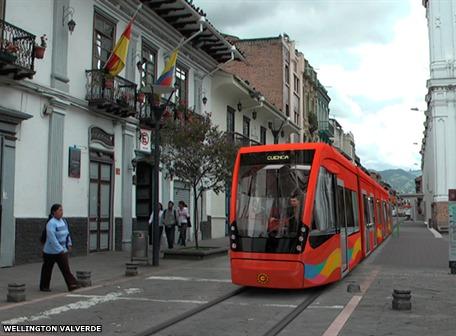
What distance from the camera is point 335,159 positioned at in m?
12.4

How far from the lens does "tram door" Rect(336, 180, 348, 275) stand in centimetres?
1216

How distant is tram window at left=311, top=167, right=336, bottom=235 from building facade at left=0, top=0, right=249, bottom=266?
26.6 ft

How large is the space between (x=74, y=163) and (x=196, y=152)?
3.84m

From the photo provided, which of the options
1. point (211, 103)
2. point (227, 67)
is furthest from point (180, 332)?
point (227, 67)

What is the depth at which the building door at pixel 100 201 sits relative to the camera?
18766mm

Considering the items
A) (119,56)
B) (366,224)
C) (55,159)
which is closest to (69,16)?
A: (119,56)

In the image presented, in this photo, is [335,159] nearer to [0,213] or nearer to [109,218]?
[0,213]

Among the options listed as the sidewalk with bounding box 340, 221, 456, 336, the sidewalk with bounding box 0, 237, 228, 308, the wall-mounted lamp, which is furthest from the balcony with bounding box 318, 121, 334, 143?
the wall-mounted lamp

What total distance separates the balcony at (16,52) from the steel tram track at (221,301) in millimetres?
7850

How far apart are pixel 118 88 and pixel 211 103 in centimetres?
1083

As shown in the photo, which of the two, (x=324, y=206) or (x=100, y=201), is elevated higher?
(x=100, y=201)

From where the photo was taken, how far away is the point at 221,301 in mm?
10164

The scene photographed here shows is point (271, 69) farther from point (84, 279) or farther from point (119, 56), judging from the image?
point (84, 279)

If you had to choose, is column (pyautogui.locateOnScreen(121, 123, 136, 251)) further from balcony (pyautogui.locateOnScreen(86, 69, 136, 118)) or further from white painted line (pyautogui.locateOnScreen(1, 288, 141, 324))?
white painted line (pyautogui.locateOnScreen(1, 288, 141, 324))
